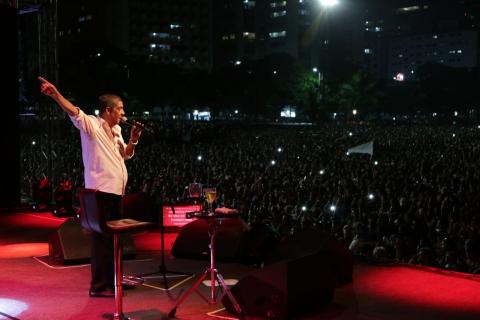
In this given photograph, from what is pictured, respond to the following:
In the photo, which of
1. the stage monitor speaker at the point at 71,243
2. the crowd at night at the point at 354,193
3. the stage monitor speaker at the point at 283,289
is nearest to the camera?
the stage monitor speaker at the point at 283,289

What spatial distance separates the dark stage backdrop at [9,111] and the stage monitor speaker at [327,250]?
255 inches

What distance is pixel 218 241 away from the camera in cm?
675

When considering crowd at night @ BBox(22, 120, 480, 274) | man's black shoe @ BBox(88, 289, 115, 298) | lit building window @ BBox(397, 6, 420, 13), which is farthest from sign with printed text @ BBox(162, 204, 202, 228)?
lit building window @ BBox(397, 6, 420, 13)

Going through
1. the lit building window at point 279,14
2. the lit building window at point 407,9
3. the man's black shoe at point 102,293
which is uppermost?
the lit building window at point 407,9

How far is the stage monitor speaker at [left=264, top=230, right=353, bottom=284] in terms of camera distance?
5.63m

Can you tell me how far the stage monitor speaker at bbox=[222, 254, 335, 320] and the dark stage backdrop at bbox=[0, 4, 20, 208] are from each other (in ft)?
23.0

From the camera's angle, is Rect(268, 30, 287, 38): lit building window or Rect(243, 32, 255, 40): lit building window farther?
Rect(243, 32, 255, 40): lit building window

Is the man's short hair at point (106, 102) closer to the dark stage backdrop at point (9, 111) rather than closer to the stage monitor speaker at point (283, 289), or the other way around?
the stage monitor speaker at point (283, 289)

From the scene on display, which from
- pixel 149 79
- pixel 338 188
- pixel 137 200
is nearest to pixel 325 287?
pixel 137 200

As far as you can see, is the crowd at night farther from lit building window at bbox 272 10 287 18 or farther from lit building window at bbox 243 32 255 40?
lit building window at bbox 243 32 255 40

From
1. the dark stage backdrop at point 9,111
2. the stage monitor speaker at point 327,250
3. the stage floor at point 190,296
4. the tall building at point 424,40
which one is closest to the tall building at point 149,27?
the tall building at point 424,40

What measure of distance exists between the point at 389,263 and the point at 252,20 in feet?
404

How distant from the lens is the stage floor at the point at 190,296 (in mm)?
4859

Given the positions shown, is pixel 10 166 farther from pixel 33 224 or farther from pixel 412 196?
pixel 412 196
